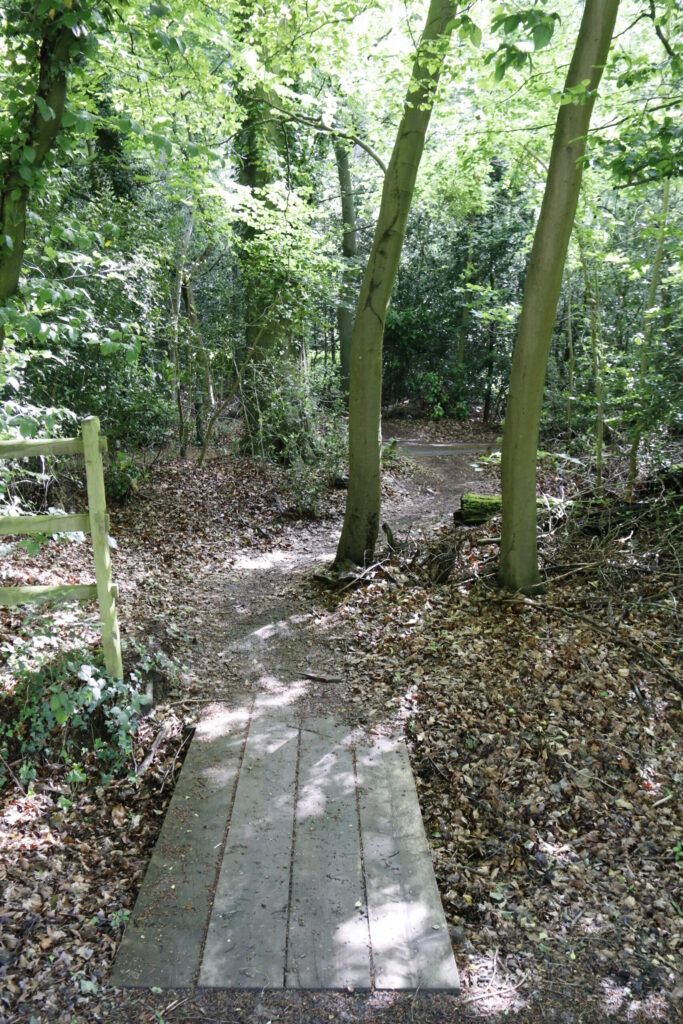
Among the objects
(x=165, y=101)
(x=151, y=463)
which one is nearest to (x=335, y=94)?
(x=165, y=101)

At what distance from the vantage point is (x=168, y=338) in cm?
1048

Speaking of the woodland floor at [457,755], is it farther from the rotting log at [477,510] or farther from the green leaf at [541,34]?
the green leaf at [541,34]

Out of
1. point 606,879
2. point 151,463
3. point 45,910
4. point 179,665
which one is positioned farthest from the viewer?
point 151,463

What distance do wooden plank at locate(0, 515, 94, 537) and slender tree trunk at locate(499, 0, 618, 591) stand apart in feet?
11.9

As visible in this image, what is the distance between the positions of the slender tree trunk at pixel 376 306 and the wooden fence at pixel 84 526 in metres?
3.43

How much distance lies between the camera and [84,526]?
4082mm

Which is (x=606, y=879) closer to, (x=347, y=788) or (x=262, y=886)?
(x=347, y=788)

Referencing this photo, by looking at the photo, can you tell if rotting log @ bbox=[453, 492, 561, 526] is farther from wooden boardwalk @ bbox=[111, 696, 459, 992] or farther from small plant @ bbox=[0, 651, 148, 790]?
small plant @ bbox=[0, 651, 148, 790]

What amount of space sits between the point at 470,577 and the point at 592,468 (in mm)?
4567

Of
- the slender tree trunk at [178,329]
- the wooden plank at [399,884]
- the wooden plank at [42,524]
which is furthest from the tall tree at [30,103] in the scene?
the slender tree trunk at [178,329]

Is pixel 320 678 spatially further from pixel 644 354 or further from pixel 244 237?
pixel 244 237

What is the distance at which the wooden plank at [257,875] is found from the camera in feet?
9.52

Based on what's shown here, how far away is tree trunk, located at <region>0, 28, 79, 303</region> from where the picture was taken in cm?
368

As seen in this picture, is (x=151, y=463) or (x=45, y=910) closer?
(x=45, y=910)
